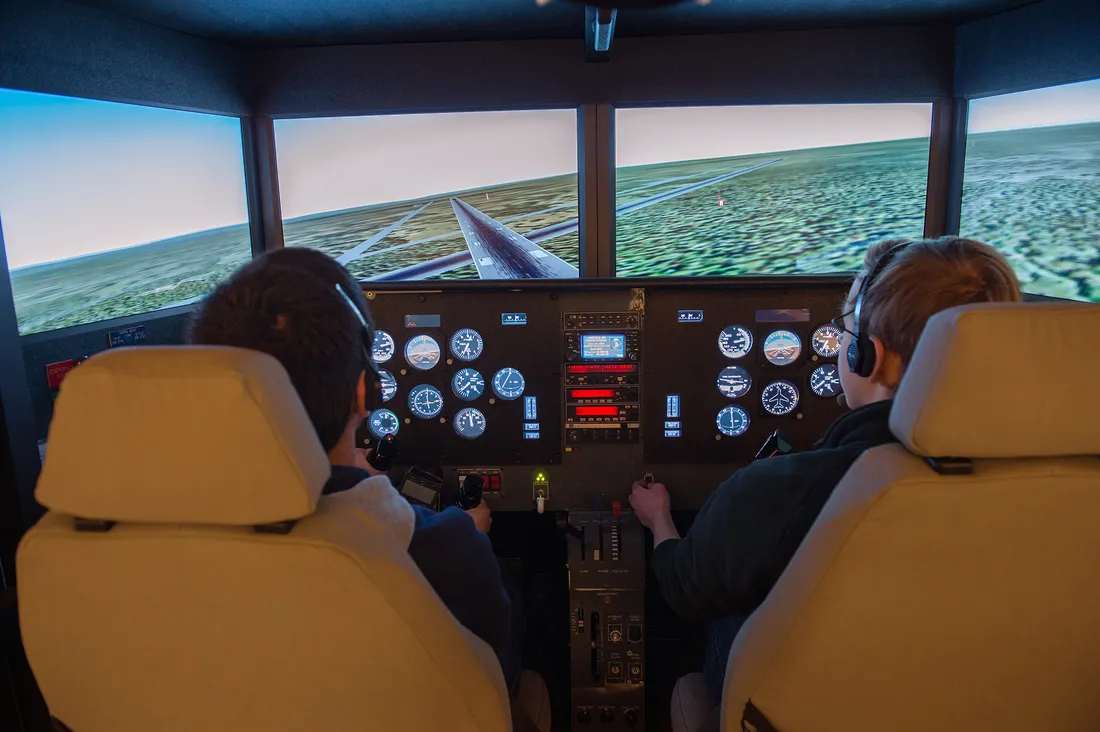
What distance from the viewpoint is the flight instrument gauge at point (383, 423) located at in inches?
88.1

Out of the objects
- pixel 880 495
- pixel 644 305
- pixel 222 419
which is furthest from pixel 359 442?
pixel 880 495

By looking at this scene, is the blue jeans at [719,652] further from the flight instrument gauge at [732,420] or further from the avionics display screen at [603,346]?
the avionics display screen at [603,346]

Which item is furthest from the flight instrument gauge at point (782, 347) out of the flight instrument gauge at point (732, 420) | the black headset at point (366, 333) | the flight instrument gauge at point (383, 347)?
the black headset at point (366, 333)

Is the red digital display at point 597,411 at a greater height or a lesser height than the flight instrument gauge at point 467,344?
lesser

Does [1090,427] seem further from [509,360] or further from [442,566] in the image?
[509,360]

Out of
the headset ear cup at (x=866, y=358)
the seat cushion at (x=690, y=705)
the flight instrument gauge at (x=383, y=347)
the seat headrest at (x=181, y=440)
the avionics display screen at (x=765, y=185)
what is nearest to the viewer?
the seat headrest at (x=181, y=440)

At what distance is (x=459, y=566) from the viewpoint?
1.05 m

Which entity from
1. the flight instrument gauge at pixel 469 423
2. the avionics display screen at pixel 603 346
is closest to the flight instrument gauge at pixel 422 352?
the flight instrument gauge at pixel 469 423

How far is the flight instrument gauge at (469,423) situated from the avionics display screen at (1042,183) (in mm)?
1680

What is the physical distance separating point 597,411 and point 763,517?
1035 mm

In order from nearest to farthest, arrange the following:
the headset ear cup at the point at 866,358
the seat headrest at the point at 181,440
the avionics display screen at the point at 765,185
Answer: the seat headrest at the point at 181,440 < the headset ear cup at the point at 866,358 < the avionics display screen at the point at 765,185

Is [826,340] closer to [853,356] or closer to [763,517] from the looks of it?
[853,356]

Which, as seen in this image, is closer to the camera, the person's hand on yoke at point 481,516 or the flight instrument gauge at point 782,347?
the person's hand on yoke at point 481,516

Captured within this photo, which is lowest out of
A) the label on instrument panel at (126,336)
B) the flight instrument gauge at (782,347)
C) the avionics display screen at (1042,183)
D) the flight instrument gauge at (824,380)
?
the flight instrument gauge at (824,380)
